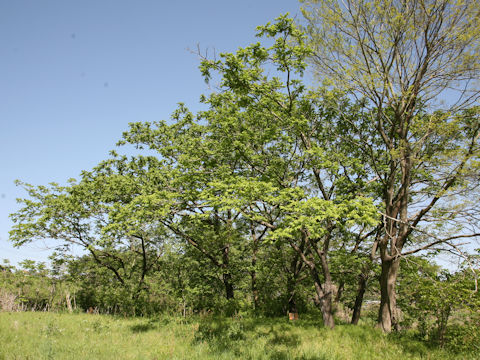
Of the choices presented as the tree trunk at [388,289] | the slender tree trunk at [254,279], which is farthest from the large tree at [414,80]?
the slender tree trunk at [254,279]

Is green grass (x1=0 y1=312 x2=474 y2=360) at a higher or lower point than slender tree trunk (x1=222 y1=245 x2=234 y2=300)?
lower

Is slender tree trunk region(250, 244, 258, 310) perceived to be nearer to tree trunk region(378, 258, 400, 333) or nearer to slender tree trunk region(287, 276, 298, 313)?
slender tree trunk region(287, 276, 298, 313)

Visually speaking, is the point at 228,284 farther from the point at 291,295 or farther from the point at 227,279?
the point at 291,295

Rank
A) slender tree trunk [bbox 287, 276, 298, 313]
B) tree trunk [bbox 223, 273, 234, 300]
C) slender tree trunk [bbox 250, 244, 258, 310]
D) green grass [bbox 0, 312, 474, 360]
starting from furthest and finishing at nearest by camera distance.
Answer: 1. tree trunk [bbox 223, 273, 234, 300]
2. slender tree trunk [bbox 250, 244, 258, 310]
3. slender tree trunk [bbox 287, 276, 298, 313]
4. green grass [bbox 0, 312, 474, 360]

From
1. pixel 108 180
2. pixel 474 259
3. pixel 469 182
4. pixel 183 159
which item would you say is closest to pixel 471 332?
pixel 474 259

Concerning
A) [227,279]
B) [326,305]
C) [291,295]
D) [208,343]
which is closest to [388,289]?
[326,305]

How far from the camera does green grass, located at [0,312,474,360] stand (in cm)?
704

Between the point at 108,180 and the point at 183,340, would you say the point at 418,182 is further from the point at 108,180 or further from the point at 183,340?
the point at 108,180

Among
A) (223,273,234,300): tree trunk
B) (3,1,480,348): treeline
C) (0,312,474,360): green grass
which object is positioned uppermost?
(3,1,480,348): treeline

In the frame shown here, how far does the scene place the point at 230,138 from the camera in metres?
12.0

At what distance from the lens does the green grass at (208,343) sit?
7039mm

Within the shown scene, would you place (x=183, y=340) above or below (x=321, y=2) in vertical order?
below

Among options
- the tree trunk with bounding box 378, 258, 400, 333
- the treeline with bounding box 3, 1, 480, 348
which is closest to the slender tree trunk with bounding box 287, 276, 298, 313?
the treeline with bounding box 3, 1, 480, 348

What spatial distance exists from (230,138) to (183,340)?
7614 millimetres
